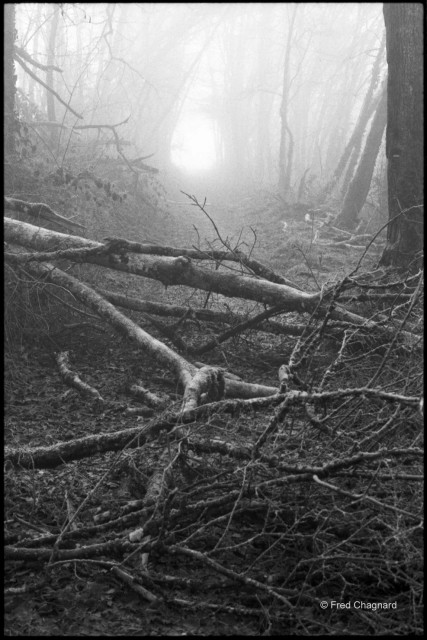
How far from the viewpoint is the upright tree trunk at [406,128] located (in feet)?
20.4

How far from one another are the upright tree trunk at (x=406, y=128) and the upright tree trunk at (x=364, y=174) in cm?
522

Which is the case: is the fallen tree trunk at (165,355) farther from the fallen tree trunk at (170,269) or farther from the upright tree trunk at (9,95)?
the upright tree trunk at (9,95)

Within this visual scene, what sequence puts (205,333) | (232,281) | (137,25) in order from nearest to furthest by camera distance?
(232,281) < (205,333) < (137,25)

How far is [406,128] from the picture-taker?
629 centimetres

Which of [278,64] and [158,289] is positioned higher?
[278,64]

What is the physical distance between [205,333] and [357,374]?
1.88m

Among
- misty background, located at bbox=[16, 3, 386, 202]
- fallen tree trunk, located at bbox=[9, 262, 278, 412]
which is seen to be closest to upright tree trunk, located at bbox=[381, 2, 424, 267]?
fallen tree trunk, located at bbox=[9, 262, 278, 412]

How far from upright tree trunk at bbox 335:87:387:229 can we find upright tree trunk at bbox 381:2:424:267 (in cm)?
522

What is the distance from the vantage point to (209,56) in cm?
3525

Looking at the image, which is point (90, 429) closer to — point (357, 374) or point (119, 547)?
point (119, 547)

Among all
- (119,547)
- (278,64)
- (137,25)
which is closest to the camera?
(119,547)

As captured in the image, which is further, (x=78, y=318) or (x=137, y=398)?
(x=78, y=318)

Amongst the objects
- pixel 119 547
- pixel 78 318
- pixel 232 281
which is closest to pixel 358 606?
pixel 119 547

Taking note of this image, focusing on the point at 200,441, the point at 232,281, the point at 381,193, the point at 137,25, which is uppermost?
the point at 137,25
